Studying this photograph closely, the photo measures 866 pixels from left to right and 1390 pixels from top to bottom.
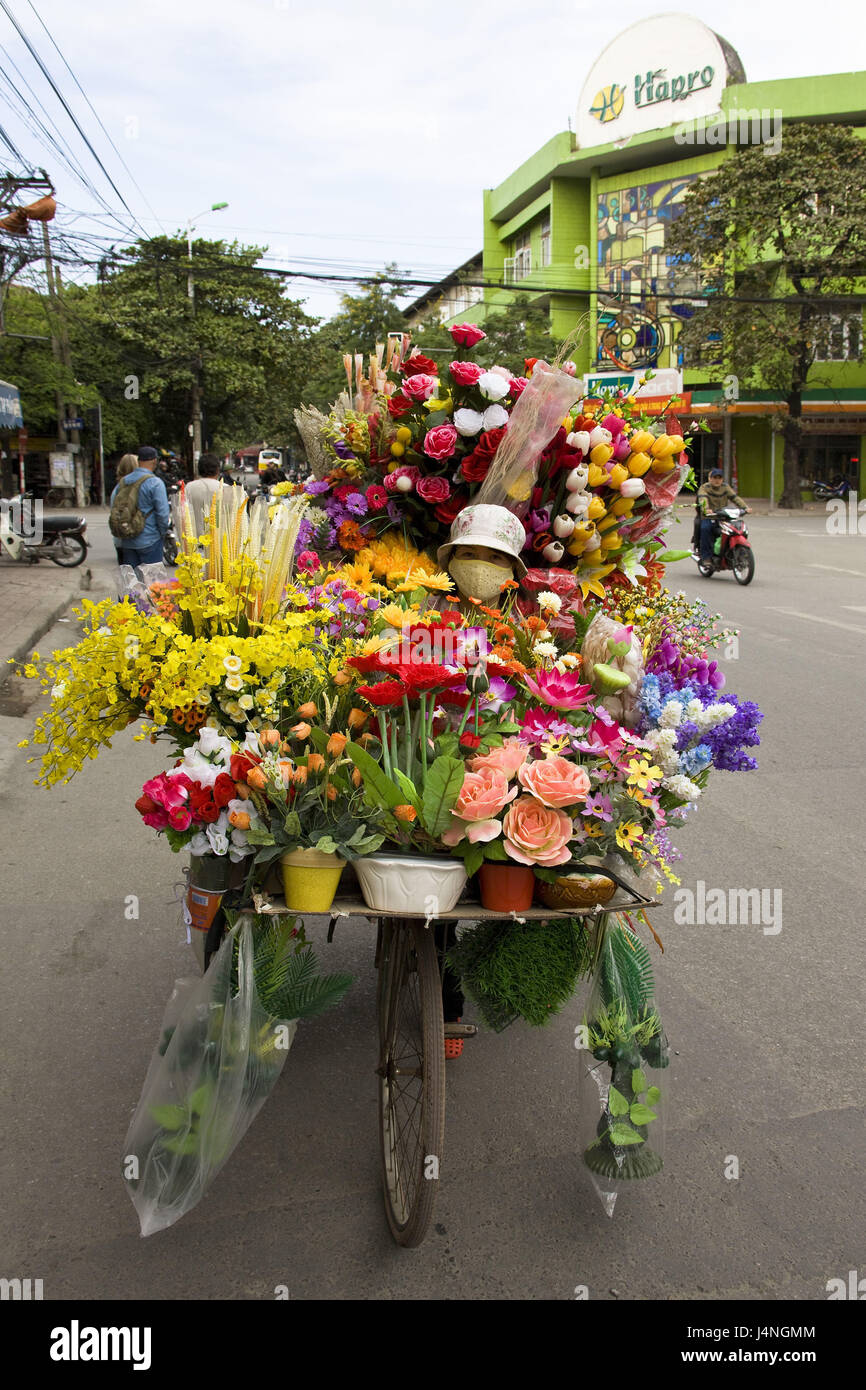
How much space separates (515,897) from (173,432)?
1780 inches

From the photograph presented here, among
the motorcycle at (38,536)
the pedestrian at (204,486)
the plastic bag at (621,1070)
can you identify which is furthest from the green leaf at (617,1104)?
the motorcycle at (38,536)

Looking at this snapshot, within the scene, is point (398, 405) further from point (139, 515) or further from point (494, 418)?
point (139, 515)

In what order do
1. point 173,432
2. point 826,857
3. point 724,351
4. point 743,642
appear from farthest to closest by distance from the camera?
point 173,432
point 724,351
point 743,642
point 826,857

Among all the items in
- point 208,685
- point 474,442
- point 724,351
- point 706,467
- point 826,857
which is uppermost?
point 724,351

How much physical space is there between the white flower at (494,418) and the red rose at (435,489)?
24cm

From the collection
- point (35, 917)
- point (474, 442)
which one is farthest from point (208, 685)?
point (35, 917)

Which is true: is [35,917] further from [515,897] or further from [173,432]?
[173,432]

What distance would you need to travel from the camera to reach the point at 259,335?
35.0 m

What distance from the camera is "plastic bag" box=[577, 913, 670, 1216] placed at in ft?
7.98

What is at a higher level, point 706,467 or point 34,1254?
point 706,467

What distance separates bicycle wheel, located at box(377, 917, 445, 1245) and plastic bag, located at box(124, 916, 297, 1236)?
370 mm

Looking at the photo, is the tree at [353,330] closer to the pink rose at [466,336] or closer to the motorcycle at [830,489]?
the motorcycle at [830,489]
